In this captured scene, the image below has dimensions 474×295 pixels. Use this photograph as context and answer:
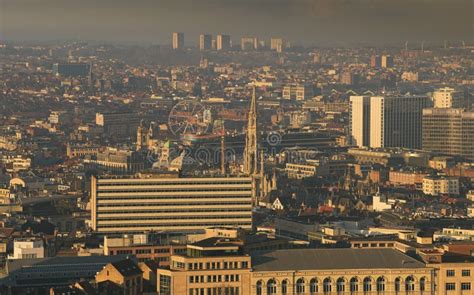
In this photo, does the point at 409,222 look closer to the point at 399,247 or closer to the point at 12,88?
the point at 399,247

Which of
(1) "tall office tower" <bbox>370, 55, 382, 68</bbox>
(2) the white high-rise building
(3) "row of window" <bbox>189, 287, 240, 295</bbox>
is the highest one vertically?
(1) "tall office tower" <bbox>370, 55, 382, 68</bbox>

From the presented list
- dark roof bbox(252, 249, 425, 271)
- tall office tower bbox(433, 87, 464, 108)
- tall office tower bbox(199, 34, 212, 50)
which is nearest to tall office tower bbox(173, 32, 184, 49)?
tall office tower bbox(199, 34, 212, 50)

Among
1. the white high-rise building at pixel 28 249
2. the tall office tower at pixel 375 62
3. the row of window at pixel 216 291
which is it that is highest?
the tall office tower at pixel 375 62

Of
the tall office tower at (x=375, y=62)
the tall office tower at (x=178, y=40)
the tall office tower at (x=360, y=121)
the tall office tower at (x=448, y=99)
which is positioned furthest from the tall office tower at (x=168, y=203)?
the tall office tower at (x=375, y=62)

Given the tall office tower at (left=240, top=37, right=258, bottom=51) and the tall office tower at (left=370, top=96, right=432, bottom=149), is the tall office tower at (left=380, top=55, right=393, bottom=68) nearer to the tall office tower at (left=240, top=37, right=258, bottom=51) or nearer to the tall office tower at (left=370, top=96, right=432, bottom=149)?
the tall office tower at (left=240, top=37, right=258, bottom=51)

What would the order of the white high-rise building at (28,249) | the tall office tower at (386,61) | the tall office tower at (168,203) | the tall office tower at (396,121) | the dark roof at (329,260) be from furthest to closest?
the tall office tower at (386,61) → the tall office tower at (396,121) → the tall office tower at (168,203) → the white high-rise building at (28,249) → the dark roof at (329,260)

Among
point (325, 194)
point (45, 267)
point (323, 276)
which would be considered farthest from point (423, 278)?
point (325, 194)

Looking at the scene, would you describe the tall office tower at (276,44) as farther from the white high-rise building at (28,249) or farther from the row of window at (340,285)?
the row of window at (340,285)
